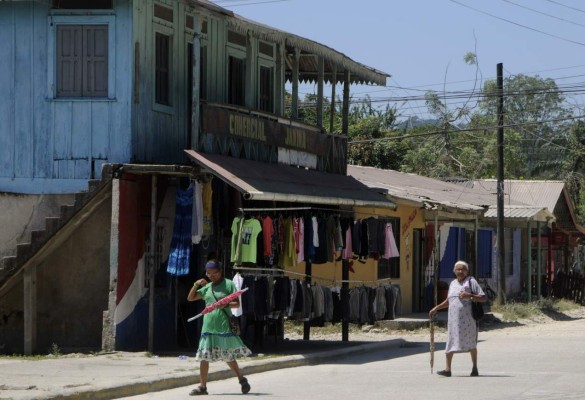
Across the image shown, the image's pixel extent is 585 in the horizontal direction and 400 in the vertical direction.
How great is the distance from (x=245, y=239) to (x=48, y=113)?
368 cm

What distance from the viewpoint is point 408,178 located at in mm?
38938

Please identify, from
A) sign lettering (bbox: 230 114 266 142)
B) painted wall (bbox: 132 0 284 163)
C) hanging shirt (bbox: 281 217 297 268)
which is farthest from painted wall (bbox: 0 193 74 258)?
hanging shirt (bbox: 281 217 297 268)

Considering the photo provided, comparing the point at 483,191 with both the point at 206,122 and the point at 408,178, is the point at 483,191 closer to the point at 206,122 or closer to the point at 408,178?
the point at 408,178

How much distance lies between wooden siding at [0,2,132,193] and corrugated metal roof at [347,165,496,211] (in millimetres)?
9679

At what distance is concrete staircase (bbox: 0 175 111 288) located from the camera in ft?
60.9

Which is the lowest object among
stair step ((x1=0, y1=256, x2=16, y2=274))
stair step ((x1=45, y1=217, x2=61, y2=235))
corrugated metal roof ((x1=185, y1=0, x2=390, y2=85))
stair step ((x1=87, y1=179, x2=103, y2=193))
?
stair step ((x1=0, y1=256, x2=16, y2=274))

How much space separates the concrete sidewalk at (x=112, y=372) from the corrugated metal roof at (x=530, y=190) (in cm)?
2481

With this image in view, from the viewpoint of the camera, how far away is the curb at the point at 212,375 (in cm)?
1357

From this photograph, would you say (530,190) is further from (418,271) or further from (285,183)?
(285,183)

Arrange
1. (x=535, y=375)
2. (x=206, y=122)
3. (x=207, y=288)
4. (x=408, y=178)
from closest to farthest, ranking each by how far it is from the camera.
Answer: (x=207, y=288) < (x=535, y=375) < (x=206, y=122) < (x=408, y=178)

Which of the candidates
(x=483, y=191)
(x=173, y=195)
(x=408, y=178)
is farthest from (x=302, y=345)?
(x=483, y=191)

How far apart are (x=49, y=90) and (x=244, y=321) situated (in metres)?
5.51

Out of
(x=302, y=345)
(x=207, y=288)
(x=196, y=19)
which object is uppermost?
(x=196, y=19)

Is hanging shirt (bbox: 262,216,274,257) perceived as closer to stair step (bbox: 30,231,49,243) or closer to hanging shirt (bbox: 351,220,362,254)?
hanging shirt (bbox: 351,220,362,254)
